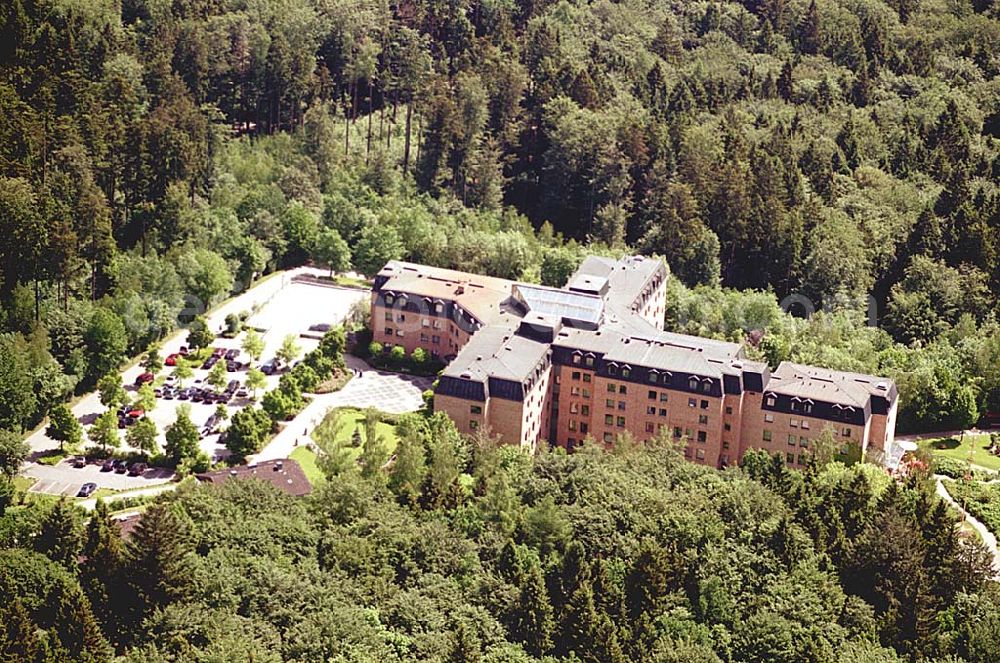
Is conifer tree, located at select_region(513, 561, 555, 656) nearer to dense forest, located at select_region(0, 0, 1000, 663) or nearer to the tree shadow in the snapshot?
dense forest, located at select_region(0, 0, 1000, 663)

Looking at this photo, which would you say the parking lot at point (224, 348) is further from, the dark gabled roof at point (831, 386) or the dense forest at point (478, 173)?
the dark gabled roof at point (831, 386)

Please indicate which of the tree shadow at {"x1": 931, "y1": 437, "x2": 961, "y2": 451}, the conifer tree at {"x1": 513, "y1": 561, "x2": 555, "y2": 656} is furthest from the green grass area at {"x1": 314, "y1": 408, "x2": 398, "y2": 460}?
the tree shadow at {"x1": 931, "y1": 437, "x2": 961, "y2": 451}

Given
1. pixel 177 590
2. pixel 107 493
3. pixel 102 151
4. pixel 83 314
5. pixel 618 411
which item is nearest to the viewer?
pixel 177 590

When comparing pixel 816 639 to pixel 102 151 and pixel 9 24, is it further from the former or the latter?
pixel 9 24

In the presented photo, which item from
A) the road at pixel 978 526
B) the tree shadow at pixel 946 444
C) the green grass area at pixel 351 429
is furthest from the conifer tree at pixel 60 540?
the tree shadow at pixel 946 444

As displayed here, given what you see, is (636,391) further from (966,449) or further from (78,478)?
(78,478)

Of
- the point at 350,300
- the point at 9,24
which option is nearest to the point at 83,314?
the point at 350,300

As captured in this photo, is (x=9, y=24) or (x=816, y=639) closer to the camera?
(x=816, y=639)
